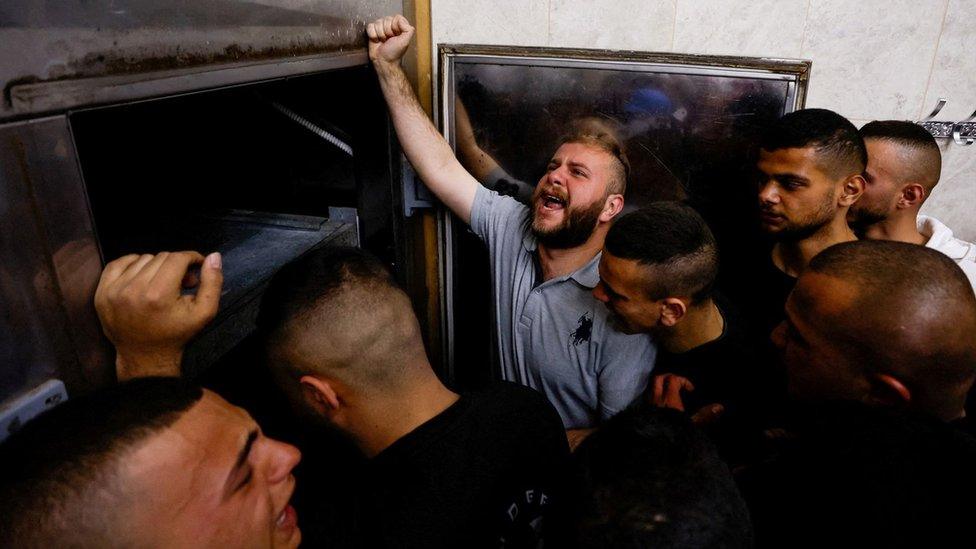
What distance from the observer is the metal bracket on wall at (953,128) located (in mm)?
1798

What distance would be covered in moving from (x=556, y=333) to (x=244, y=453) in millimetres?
1094

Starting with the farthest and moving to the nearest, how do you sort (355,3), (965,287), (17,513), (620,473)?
1. (355,3)
2. (965,287)
3. (620,473)
4. (17,513)

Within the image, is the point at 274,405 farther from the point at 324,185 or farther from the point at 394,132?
the point at 394,132

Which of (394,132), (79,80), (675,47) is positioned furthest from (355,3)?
(675,47)

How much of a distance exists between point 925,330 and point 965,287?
16 centimetres

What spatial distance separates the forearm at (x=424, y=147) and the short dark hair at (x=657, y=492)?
1.26 m

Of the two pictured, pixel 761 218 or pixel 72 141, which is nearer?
pixel 72 141

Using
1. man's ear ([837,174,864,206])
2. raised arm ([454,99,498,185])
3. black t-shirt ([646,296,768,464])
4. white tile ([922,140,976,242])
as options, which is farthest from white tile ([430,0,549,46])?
white tile ([922,140,976,242])

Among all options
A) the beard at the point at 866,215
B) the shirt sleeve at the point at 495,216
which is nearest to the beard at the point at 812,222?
the beard at the point at 866,215

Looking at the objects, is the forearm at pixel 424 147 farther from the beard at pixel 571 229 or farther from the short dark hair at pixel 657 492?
the short dark hair at pixel 657 492

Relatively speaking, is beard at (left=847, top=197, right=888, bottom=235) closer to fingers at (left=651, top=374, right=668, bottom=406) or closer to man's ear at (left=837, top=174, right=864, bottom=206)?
man's ear at (left=837, top=174, right=864, bottom=206)

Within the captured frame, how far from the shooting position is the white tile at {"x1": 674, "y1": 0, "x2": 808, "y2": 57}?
1.75 meters

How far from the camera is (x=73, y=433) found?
0.66 metres

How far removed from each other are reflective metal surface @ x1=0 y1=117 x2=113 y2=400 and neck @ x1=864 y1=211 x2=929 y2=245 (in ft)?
7.09
